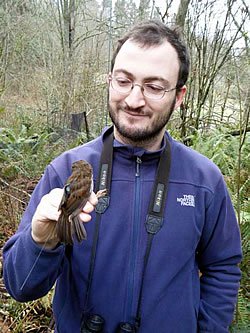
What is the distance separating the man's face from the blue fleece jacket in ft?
0.36

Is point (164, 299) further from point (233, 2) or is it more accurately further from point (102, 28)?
point (102, 28)

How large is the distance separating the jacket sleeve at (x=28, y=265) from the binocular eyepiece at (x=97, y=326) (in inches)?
10.8

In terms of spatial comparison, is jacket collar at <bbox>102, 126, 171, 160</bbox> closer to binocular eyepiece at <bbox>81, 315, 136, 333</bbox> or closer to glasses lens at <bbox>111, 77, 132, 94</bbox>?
glasses lens at <bbox>111, 77, 132, 94</bbox>

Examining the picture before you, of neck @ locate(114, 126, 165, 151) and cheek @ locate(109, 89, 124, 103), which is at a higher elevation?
cheek @ locate(109, 89, 124, 103)

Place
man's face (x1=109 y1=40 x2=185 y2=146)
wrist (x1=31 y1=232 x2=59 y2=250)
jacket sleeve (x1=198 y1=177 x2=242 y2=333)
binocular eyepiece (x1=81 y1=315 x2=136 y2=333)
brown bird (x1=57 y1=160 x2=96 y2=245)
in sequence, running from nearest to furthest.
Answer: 1. brown bird (x1=57 y1=160 x2=96 y2=245)
2. wrist (x1=31 y1=232 x2=59 y2=250)
3. binocular eyepiece (x1=81 y1=315 x2=136 y2=333)
4. man's face (x1=109 y1=40 x2=185 y2=146)
5. jacket sleeve (x1=198 y1=177 x2=242 y2=333)

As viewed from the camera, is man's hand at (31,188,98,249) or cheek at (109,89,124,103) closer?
man's hand at (31,188,98,249)

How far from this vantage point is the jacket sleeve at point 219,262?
204 centimetres

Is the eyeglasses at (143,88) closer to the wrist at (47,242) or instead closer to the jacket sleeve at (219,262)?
the jacket sleeve at (219,262)

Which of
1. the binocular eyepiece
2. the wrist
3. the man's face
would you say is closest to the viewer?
the wrist

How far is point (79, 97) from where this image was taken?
9625mm

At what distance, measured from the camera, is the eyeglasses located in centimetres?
195

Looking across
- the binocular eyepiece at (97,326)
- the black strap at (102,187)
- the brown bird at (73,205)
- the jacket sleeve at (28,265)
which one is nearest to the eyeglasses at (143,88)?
the black strap at (102,187)

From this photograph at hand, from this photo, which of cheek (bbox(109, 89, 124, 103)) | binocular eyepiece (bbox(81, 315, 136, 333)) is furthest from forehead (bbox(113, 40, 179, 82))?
binocular eyepiece (bbox(81, 315, 136, 333))

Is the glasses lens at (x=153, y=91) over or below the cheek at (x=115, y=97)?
over
